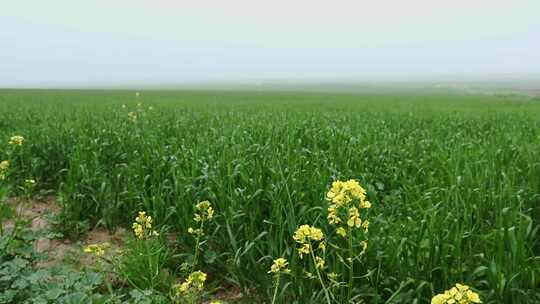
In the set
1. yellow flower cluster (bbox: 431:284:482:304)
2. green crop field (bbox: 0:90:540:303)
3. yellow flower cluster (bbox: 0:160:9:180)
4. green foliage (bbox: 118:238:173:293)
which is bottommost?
green foliage (bbox: 118:238:173:293)

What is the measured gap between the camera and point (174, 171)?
439 centimetres

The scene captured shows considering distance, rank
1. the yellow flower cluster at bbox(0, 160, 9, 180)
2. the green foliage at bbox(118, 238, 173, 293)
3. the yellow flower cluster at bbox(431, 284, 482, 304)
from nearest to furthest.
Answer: the yellow flower cluster at bbox(431, 284, 482, 304), the green foliage at bbox(118, 238, 173, 293), the yellow flower cluster at bbox(0, 160, 9, 180)

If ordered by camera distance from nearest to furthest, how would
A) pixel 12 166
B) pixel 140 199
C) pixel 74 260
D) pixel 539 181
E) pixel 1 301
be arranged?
pixel 1 301
pixel 74 260
pixel 539 181
pixel 140 199
pixel 12 166

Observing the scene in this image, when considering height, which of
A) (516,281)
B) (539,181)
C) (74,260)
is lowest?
(74,260)

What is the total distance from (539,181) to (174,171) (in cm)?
372

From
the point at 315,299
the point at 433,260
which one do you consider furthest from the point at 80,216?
the point at 433,260

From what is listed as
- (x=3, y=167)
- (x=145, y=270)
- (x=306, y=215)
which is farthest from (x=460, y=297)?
(x=3, y=167)

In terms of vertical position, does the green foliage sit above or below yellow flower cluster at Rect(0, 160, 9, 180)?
below

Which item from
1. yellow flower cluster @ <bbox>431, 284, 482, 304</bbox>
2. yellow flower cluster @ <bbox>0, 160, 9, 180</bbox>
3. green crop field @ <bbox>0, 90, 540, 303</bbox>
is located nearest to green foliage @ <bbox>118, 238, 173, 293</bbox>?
green crop field @ <bbox>0, 90, 540, 303</bbox>

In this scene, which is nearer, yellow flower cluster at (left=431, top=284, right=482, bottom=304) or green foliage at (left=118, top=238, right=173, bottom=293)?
yellow flower cluster at (left=431, top=284, right=482, bottom=304)

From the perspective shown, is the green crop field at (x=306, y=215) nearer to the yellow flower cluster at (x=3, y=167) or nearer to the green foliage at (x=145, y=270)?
the green foliage at (x=145, y=270)

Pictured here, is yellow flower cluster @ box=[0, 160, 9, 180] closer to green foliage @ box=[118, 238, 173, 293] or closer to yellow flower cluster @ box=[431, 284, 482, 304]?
green foliage @ box=[118, 238, 173, 293]

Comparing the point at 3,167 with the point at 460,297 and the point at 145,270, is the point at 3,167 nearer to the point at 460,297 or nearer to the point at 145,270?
the point at 145,270

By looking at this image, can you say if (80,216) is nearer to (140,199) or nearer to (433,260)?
(140,199)
